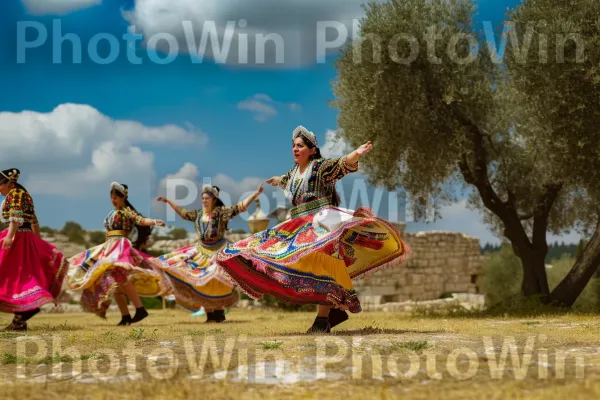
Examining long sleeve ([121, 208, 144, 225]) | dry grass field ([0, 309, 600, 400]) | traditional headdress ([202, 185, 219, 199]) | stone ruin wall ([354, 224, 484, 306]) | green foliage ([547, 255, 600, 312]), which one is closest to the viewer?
dry grass field ([0, 309, 600, 400])

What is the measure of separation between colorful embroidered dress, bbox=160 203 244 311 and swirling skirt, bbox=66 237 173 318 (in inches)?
11.9

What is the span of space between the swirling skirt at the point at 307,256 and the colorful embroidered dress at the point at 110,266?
13.5 feet

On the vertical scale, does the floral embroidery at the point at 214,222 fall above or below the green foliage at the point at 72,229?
below

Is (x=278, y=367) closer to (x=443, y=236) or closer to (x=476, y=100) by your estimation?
(x=476, y=100)

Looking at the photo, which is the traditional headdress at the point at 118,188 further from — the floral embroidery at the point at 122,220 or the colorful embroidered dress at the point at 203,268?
the colorful embroidered dress at the point at 203,268

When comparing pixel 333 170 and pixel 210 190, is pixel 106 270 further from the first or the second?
pixel 333 170

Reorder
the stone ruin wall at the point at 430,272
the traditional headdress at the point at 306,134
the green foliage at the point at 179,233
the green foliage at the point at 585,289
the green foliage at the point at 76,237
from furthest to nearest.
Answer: the green foliage at the point at 179,233 → the green foliage at the point at 76,237 → the stone ruin wall at the point at 430,272 → the green foliage at the point at 585,289 → the traditional headdress at the point at 306,134

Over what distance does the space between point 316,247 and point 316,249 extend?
2cm

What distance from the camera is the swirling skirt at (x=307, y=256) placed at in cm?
752

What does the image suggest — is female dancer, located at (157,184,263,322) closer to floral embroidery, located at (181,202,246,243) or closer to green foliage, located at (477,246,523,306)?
floral embroidery, located at (181,202,246,243)

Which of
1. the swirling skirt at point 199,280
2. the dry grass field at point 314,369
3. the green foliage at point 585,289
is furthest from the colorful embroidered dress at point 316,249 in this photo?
the green foliage at point 585,289

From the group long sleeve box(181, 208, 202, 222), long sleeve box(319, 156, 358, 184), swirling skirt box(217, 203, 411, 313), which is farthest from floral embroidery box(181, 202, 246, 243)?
long sleeve box(319, 156, 358, 184)

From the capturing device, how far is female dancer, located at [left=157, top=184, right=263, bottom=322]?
475 inches

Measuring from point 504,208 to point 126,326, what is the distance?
8.27 metres
